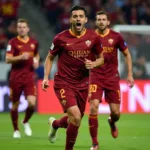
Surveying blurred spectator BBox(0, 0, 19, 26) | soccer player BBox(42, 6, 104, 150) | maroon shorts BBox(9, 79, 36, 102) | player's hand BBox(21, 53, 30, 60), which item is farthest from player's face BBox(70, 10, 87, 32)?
blurred spectator BBox(0, 0, 19, 26)

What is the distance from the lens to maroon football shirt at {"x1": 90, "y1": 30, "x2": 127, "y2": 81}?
40.7 feet

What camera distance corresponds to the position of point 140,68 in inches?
848

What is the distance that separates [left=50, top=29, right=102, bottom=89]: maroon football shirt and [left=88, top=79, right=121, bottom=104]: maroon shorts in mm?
1814

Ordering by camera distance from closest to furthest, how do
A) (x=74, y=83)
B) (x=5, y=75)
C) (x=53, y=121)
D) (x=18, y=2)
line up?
(x=74, y=83) → (x=53, y=121) → (x=5, y=75) → (x=18, y=2)

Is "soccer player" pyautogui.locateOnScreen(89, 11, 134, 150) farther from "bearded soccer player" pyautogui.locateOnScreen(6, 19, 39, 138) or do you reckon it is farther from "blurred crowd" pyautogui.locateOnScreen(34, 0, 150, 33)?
"blurred crowd" pyautogui.locateOnScreen(34, 0, 150, 33)

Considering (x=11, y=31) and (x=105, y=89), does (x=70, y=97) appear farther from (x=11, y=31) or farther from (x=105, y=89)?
(x=11, y=31)

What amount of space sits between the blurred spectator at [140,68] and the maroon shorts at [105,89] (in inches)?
349

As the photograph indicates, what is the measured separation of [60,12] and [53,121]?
13.9m

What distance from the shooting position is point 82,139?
13320 millimetres

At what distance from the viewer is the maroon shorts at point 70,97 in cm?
998

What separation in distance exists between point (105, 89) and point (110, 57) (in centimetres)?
59

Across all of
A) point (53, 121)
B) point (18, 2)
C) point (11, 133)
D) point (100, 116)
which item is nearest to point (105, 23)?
point (53, 121)

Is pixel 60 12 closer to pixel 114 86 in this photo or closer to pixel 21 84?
pixel 21 84

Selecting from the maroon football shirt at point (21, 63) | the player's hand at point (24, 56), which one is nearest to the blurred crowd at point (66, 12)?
the maroon football shirt at point (21, 63)
